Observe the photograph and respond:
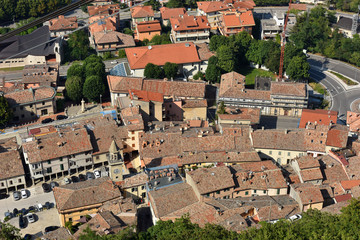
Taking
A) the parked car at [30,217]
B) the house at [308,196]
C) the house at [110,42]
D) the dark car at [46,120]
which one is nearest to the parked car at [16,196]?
the parked car at [30,217]

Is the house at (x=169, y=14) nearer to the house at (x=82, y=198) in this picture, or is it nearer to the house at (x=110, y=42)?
the house at (x=110, y=42)

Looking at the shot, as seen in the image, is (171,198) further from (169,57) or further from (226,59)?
(226,59)

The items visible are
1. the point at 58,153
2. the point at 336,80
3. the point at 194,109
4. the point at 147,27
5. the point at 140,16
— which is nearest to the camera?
the point at 58,153

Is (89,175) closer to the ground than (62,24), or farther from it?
closer to the ground

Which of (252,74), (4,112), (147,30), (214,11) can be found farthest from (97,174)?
(214,11)

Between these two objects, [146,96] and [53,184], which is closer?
[53,184]

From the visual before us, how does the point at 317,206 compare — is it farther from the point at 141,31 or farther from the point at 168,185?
the point at 141,31
